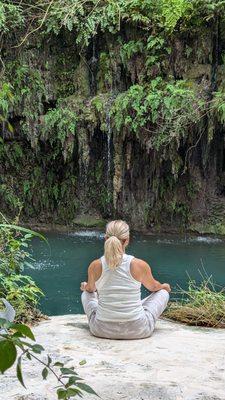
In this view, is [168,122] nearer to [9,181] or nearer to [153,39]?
[153,39]

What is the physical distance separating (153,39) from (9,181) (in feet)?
18.8

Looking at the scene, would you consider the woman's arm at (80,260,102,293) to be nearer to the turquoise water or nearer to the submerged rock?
the submerged rock

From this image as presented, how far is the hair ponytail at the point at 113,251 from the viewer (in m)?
3.43

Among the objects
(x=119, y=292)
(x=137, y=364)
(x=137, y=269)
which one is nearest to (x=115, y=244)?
(x=137, y=269)

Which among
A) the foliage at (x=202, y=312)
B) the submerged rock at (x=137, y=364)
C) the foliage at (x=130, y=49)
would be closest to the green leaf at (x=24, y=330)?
the submerged rock at (x=137, y=364)

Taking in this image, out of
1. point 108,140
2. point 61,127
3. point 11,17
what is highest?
point 11,17

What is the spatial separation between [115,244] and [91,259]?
6678mm

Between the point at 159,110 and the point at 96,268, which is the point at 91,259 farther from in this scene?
the point at 96,268

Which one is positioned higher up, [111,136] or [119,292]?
[111,136]

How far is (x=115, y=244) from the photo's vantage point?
343cm

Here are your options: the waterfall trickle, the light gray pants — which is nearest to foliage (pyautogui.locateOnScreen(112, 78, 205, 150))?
the waterfall trickle

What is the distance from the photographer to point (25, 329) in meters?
0.72

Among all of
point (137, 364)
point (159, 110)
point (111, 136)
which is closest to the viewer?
point (137, 364)

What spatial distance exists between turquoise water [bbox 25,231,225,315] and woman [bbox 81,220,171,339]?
3.05 meters
